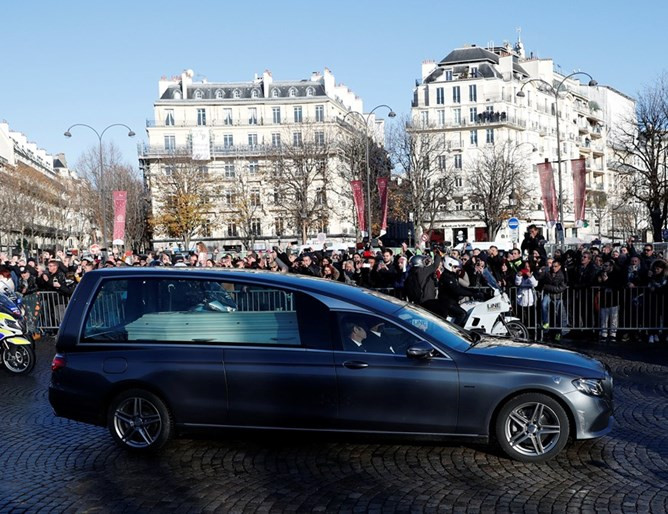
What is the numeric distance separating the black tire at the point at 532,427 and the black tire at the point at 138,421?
3.16m

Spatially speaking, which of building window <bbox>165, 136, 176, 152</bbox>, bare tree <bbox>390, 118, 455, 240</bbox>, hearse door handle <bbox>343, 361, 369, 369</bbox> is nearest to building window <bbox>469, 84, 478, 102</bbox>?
bare tree <bbox>390, 118, 455, 240</bbox>

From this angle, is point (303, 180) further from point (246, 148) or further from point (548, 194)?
point (548, 194)

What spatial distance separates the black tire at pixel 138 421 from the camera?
7.25 meters

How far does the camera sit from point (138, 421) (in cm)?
734

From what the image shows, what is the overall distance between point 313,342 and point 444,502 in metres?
1.91

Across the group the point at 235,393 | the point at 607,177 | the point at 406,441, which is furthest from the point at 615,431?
the point at 607,177

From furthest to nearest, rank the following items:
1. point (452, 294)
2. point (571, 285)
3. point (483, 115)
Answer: point (483, 115)
point (571, 285)
point (452, 294)

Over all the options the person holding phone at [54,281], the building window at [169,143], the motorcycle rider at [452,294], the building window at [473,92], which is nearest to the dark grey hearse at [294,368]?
the motorcycle rider at [452,294]

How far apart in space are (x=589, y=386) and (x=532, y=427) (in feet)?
2.10

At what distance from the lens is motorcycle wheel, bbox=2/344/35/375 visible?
41.0 ft

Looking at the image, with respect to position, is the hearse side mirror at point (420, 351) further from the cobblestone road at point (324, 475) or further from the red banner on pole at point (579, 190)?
the red banner on pole at point (579, 190)

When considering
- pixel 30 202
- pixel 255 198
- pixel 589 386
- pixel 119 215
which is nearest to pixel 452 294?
pixel 589 386

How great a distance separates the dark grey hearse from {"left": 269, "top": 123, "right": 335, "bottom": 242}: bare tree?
5675 centimetres

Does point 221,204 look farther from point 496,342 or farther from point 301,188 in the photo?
point 496,342
